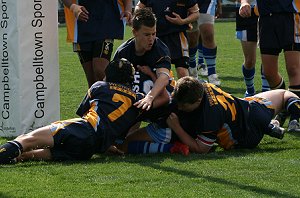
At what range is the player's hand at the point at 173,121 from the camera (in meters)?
7.71

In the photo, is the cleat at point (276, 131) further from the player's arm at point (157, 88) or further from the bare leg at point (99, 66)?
the bare leg at point (99, 66)

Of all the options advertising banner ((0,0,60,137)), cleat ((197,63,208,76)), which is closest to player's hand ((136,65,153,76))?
advertising banner ((0,0,60,137))

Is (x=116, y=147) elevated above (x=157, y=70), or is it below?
below

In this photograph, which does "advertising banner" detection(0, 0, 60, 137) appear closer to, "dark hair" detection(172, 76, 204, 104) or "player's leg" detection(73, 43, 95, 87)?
"player's leg" detection(73, 43, 95, 87)

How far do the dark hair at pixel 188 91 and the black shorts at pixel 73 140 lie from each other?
0.80 meters

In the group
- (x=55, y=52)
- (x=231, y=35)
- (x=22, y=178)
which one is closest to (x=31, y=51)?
(x=55, y=52)

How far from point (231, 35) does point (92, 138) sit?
18.7 metres

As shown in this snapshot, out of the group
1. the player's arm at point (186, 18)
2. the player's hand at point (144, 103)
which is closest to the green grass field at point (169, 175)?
the player's hand at point (144, 103)

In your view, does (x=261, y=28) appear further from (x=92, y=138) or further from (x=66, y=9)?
(x=92, y=138)

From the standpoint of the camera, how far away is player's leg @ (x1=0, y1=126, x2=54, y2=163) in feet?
23.2

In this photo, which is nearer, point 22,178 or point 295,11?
point 22,178

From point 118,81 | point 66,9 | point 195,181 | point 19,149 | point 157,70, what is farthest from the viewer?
point 66,9

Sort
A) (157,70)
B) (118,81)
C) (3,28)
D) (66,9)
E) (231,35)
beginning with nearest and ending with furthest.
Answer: (118,81) → (157,70) → (3,28) → (66,9) → (231,35)

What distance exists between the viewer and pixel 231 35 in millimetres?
25594
